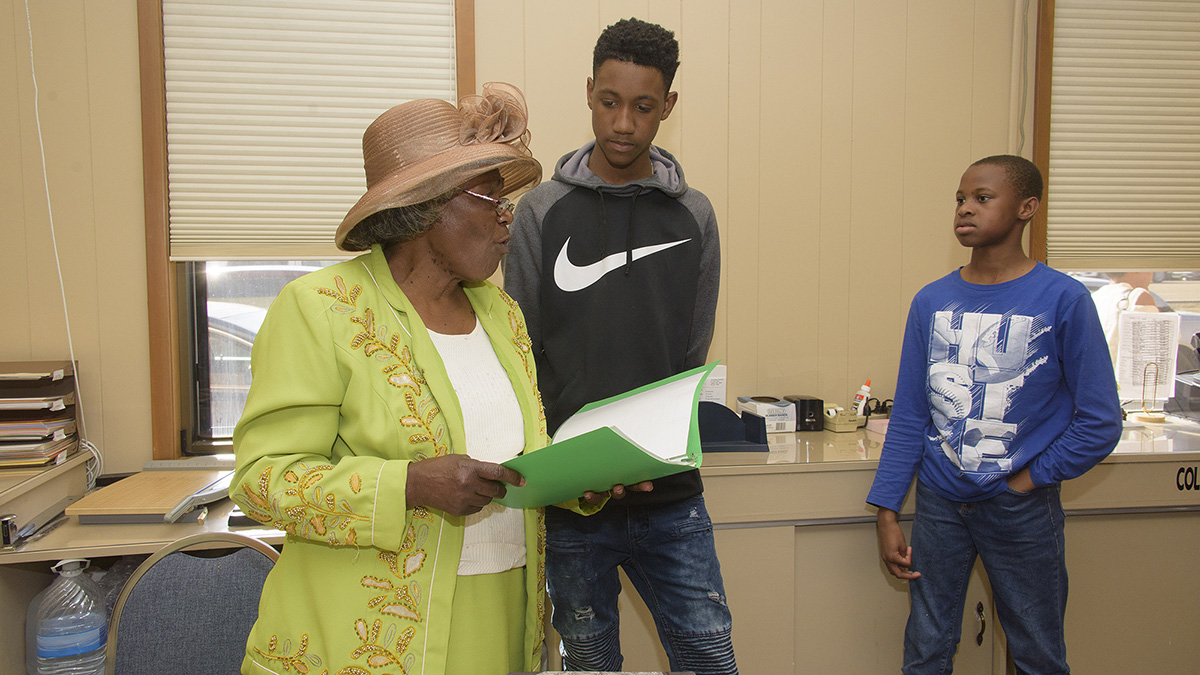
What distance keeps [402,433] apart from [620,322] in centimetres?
58

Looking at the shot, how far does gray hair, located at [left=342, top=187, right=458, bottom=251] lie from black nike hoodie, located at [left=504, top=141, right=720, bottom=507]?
442 millimetres

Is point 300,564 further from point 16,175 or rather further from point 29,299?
point 16,175

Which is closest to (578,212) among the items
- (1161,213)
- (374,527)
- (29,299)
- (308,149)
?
(374,527)

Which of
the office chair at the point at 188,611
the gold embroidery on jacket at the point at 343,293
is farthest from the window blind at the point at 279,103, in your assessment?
the gold embroidery on jacket at the point at 343,293

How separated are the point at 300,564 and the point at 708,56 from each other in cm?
227

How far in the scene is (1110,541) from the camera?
2.23 metres

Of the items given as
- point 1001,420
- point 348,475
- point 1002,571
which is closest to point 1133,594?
point 1002,571

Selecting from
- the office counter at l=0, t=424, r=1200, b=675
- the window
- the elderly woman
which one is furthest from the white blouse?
the window

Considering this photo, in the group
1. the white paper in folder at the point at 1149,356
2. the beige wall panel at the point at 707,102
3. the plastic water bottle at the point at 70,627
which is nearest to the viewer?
the plastic water bottle at the point at 70,627

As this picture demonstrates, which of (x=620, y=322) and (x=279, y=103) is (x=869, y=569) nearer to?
(x=620, y=322)

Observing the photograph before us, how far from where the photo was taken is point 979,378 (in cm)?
173

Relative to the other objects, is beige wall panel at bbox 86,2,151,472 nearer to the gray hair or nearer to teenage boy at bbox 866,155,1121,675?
the gray hair

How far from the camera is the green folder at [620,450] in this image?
33.7 inches

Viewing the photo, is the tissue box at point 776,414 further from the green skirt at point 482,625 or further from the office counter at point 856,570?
the green skirt at point 482,625
